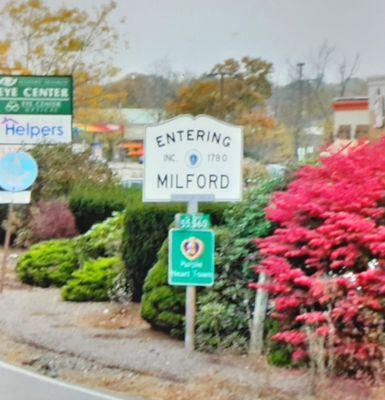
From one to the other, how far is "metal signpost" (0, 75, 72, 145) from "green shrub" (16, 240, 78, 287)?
619 centimetres

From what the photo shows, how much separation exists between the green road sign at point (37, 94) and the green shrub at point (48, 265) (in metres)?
6.17

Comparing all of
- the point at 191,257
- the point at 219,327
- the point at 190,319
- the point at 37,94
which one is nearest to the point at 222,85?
the point at 37,94

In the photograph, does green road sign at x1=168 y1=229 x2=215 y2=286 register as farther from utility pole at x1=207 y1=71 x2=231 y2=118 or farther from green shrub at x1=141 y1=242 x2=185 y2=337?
utility pole at x1=207 y1=71 x2=231 y2=118

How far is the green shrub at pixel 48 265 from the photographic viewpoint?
54.6 feet

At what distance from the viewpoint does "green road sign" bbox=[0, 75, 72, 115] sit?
22.7 meters

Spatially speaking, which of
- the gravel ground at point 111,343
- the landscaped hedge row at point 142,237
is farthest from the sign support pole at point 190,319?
the landscaped hedge row at point 142,237

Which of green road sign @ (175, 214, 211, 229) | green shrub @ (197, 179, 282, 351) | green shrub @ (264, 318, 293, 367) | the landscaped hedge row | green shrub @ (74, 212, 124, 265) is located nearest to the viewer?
green shrub @ (264, 318, 293, 367)

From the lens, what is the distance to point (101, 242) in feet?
54.2

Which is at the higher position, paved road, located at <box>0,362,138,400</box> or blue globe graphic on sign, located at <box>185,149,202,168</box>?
blue globe graphic on sign, located at <box>185,149,202,168</box>

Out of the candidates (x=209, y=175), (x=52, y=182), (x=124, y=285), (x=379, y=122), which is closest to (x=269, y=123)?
(x=379, y=122)

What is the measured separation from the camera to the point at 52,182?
23719 millimetres

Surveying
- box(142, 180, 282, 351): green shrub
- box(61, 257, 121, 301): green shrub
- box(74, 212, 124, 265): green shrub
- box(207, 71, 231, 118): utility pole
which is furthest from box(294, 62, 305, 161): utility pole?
box(142, 180, 282, 351): green shrub

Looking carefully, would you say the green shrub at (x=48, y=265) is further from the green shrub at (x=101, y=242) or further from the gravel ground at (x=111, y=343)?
the gravel ground at (x=111, y=343)

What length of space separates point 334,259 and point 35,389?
303 centimetres
